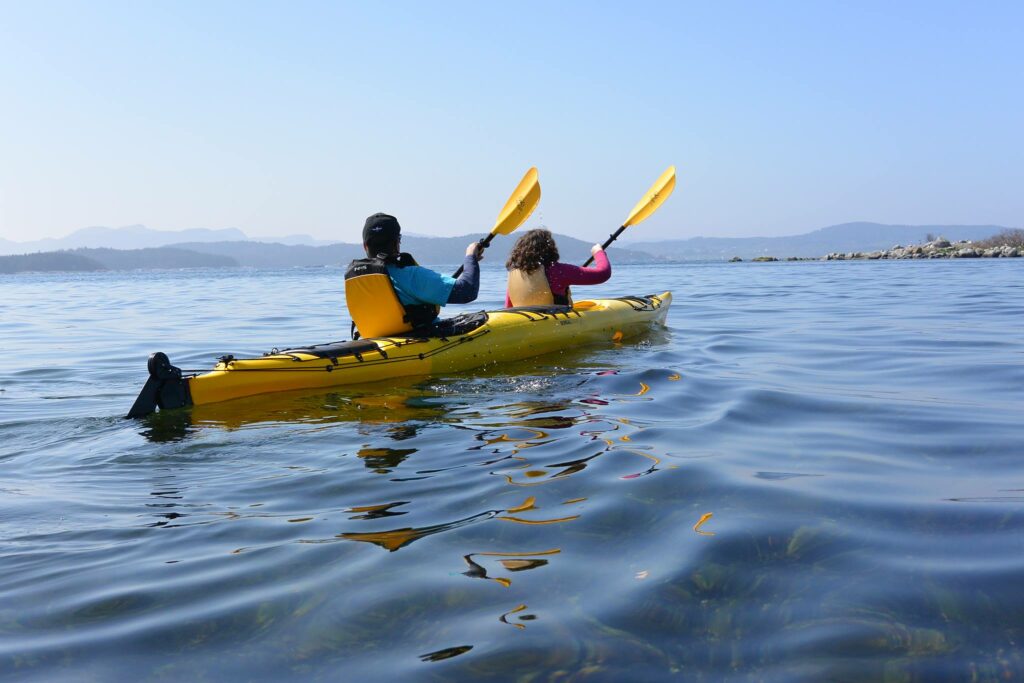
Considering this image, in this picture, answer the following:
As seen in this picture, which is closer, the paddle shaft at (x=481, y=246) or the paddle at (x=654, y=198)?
the paddle shaft at (x=481, y=246)

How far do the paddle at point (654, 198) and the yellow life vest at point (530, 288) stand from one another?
309 cm

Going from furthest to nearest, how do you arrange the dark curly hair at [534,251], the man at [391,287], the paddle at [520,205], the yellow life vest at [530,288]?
the paddle at [520,205] → the yellow life vest at [530,288] → the dark curly hair at [534,251] → the man at [391,287]

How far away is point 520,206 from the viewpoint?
1023cm

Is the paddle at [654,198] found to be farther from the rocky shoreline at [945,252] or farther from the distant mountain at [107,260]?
the distant mountain at [107,260]

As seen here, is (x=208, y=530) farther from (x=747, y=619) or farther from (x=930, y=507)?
(x=930, y=507)

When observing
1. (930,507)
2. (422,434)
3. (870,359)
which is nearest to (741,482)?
(930,507)

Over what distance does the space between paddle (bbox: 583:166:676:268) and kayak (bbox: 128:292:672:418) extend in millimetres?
2568

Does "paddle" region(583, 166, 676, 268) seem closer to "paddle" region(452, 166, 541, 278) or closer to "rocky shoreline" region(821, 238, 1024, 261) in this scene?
"paddle" region(452, 166, 541, 278)

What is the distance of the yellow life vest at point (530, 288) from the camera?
918 cm

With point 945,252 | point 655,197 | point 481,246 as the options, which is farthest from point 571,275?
point 945,252

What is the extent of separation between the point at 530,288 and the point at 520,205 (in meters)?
1.52

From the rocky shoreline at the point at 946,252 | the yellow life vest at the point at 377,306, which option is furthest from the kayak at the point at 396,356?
the rocky shoreline at the point at 946,252

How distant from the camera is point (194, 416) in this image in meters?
6.16

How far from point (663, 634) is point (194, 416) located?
4.73 metres
